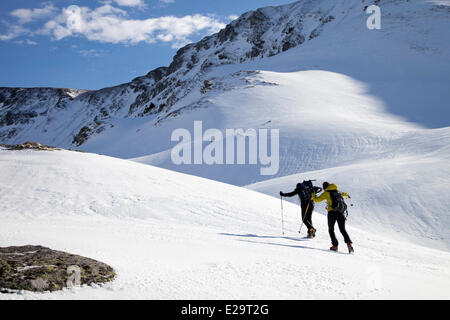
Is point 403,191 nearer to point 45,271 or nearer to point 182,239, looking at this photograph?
point 182,239

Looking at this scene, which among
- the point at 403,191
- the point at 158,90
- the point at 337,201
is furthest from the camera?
the point at 158,90

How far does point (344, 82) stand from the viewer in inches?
1420

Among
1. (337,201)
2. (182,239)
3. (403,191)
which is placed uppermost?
(403,191)

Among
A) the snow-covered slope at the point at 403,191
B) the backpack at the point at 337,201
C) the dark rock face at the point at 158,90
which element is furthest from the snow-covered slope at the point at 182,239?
the dark rock face at the point at 158,90

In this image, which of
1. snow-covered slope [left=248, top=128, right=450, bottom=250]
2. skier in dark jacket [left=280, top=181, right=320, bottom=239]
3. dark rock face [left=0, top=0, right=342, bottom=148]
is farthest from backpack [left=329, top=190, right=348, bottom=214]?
dark rock face [left=0, top=0, right=342, bottom=148]

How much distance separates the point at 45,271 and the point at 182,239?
290 centimetres

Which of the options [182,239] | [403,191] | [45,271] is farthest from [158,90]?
[45,271]

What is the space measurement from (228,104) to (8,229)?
28716 mm

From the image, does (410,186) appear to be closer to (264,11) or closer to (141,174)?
(141,174)

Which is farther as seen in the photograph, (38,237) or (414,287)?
(38,237)

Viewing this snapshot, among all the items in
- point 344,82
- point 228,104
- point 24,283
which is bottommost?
point 24,283

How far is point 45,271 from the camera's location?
358cm

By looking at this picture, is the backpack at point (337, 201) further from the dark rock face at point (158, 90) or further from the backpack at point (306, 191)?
the dark rock face at point (158, 90)
